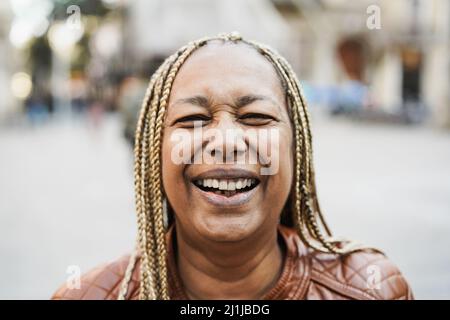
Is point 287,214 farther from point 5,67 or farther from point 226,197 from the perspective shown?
point 5,67

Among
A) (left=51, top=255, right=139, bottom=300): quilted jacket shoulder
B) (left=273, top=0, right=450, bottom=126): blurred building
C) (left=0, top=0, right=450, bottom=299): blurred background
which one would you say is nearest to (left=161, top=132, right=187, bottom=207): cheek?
(left=51, top=255, right=139, bottom=300): quilted jacket shoulder

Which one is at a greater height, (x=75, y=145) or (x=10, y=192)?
(x=75, y=145)

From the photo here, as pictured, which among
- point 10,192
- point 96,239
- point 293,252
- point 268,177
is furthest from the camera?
point 10,192

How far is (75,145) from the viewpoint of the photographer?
18031 millimetres

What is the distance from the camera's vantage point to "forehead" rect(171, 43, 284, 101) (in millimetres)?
1699

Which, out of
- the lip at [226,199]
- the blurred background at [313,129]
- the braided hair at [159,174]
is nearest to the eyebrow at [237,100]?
the braided hair at [159,174]

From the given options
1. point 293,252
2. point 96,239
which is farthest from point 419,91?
point 293,252

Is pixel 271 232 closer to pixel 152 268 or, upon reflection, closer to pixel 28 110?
pixel 152 268

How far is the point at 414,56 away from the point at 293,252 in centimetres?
3102

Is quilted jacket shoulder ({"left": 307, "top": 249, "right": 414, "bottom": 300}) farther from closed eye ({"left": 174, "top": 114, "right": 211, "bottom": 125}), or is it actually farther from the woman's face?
closed eye ({"left": 174, "top": 114, "right": 211, "bottom": 125})

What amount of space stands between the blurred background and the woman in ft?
1.05

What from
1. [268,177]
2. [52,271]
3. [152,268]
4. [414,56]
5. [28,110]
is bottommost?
[52,271]

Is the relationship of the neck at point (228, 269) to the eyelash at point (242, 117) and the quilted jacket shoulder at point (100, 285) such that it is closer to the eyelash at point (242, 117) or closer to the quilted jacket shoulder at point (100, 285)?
the quilted jacket shoulder at point (100, 285)

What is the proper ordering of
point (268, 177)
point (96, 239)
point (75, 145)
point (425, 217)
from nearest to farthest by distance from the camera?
point (268, 177) < point (96, 239) < point (425, 217) < point (75, 145)
